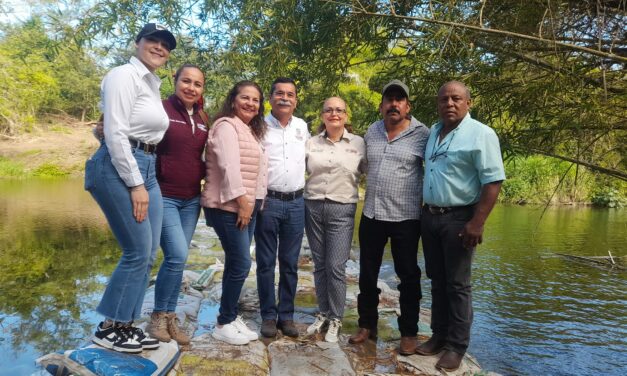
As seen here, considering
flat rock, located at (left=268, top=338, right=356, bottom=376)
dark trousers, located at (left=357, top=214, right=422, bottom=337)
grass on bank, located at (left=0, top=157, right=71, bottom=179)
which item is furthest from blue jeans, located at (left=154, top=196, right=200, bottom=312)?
grass on bank, located at (left=0, top=157, right=71, bottom=179)

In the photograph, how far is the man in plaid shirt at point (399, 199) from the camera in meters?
2.76

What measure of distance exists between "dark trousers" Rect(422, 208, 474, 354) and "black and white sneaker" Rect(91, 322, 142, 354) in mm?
1676

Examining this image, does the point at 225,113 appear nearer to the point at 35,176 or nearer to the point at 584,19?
the point at 584,19

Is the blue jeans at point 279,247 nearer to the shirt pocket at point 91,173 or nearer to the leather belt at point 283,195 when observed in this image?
the leather belt at point 283,195

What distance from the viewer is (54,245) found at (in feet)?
24.9

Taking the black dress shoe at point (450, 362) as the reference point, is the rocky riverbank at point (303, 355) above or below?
below

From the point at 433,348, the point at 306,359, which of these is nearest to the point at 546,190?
the point at 433,348

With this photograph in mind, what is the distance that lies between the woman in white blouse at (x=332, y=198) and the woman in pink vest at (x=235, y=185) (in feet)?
1.19

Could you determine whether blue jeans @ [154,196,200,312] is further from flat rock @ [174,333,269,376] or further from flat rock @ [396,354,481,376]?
flat rock @ [396,354,481,376]

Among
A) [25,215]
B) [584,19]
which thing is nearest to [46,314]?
[584,19]

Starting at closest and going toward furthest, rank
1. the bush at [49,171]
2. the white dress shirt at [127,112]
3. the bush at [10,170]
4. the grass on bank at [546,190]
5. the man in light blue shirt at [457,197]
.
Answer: the white dress shirt at [127,112] → the man in light blue shirt at [457,197] → the grass on bank at [546,190] → the bush at [10,170] → the bush at [49,171]

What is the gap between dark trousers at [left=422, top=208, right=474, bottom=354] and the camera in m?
2.54

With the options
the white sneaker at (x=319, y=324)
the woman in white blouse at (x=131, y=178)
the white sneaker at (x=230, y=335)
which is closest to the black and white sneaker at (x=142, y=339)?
the woman in white blouse at (x=131, y=178)

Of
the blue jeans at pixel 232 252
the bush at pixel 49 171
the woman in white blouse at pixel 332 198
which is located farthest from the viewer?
the bush at pixel 49 171
